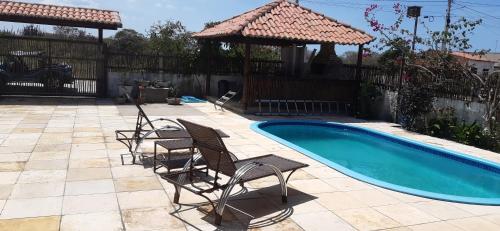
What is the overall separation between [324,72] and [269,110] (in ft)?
13.9

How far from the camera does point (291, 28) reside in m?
14.4

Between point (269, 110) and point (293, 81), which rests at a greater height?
point (293, 81)

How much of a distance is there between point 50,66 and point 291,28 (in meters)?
8.53

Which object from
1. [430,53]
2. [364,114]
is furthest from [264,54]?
[430,53]

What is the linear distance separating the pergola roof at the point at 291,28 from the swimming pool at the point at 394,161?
284 cm

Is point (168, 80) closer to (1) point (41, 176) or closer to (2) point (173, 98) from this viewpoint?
(2) point (173, 98)

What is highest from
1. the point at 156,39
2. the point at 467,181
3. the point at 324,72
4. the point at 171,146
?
the point at 156,39

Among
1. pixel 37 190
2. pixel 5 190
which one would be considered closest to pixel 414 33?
pixel 37 190

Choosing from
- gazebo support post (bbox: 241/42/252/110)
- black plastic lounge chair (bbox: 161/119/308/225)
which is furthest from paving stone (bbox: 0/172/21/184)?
gazebo support post (bbox: 241/42/252/110)

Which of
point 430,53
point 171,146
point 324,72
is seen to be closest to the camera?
point 171,146

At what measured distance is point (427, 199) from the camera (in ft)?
19.0

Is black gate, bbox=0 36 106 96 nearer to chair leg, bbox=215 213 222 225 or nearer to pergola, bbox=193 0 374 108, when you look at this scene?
pergola, bbox=193 0 374 108

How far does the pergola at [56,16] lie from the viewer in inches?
577

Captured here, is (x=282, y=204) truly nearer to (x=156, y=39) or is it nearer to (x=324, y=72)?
(x=324, y=72)
